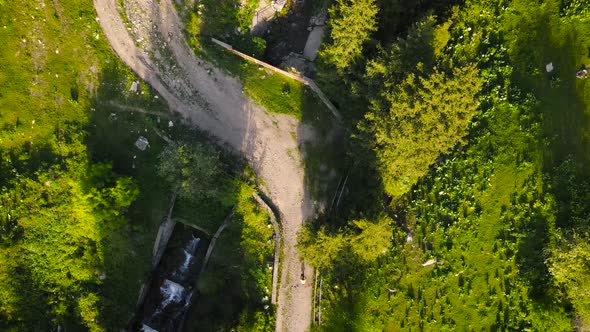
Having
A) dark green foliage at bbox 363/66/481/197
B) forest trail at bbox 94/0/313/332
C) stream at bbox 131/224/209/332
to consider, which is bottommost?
stream at bbox 131/224/209/332

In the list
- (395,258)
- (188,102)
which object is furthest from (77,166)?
(395,258)

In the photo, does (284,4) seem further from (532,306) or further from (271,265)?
(532,306)

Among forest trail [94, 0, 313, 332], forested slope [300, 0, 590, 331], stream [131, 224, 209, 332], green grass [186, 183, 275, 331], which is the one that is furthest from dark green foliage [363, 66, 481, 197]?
stream [131, 224, 209, 332]

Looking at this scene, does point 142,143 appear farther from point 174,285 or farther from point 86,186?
point 174,285

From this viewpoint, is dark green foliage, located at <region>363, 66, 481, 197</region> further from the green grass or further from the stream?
the stream

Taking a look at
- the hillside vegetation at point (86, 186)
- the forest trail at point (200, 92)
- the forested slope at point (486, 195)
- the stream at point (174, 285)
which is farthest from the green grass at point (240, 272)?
the forested slope at point (486, 195)

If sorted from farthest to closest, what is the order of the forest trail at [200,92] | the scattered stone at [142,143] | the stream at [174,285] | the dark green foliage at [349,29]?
the forest trail at [200,92]
the scattered stone at [142,143]
the stream at [174,285]
the dark green foliage at [349,29]

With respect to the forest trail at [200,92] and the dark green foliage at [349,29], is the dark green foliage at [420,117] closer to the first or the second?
the dark green foliage at [349,29]
